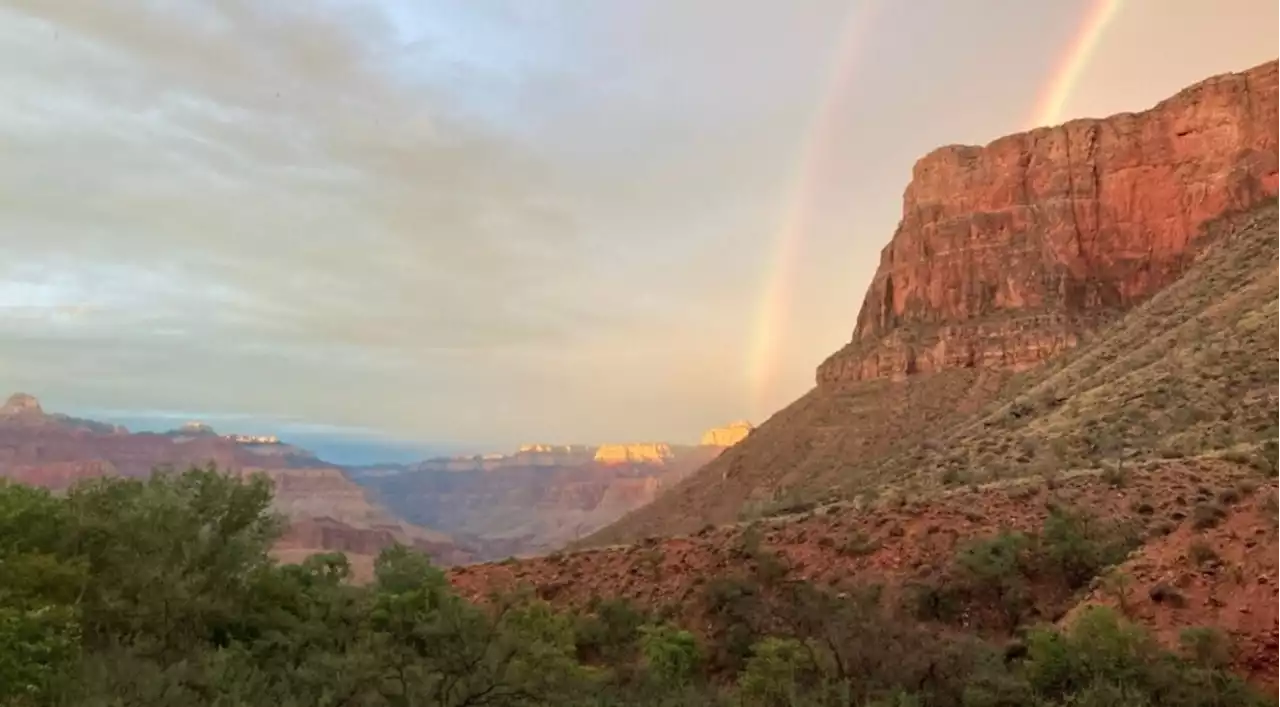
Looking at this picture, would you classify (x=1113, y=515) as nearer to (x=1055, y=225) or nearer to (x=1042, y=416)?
(x=1042, y=416)

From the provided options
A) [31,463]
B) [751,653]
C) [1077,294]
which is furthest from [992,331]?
[31,463]

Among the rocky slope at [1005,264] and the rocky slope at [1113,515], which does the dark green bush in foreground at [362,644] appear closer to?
the rocky slope at [1113,515]

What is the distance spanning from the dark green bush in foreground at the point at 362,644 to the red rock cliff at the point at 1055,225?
65557 mm

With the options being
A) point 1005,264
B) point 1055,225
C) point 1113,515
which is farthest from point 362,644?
point 1055,225

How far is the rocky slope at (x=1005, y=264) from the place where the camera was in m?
73.6

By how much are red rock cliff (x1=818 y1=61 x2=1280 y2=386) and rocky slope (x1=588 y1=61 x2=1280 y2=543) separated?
0.14 m

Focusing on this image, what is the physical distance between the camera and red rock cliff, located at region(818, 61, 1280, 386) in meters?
79.5

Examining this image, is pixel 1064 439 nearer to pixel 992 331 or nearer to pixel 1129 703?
pixel 1129 703

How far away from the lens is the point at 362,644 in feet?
42.1

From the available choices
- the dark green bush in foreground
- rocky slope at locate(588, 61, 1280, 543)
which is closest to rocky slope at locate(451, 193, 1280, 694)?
the dark green bush in foreground

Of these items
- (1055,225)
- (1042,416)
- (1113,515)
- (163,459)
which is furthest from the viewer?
(163,459)

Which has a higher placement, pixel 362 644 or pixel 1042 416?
pixel 1042 416

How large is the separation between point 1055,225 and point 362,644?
89568mm

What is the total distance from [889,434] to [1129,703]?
58687 millimetres
